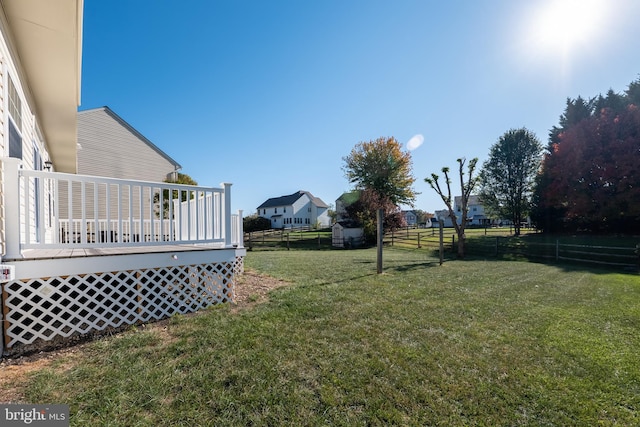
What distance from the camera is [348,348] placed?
9.76ft

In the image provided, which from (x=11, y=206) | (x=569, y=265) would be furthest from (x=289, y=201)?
(x=11, y=206)

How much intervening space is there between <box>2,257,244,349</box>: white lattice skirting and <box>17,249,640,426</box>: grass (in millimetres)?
413

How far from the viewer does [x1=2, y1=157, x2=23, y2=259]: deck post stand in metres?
2.80

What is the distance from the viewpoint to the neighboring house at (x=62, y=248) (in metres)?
2.87

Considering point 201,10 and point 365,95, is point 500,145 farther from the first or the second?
point 201,10

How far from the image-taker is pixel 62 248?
3.19 m

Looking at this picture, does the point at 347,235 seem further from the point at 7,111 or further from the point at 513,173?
the point at 7,111

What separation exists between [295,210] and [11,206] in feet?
140

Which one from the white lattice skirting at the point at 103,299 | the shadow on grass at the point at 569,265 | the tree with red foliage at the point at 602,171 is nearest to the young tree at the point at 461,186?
the shadow on grass at the point at 569,265

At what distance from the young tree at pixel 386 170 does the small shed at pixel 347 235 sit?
8.30m

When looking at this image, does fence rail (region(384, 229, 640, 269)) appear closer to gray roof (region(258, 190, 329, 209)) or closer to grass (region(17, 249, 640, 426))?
grass (region(17, 249, 640, 426))

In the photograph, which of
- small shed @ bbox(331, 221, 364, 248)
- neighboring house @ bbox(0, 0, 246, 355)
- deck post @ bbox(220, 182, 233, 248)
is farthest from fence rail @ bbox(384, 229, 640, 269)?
neighboring house @ bbox(0, 0, 246, 355)

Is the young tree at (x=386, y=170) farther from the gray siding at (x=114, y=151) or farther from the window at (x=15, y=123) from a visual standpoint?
the window at (x=15, y=123)

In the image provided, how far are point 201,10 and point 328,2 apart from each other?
11.4ft
